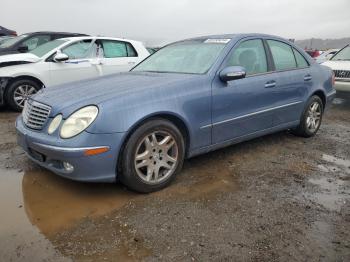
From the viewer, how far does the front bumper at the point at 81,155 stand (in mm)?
2984

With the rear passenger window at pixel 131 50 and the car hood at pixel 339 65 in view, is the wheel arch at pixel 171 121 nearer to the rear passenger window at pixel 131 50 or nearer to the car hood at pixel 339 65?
the rear passenger window at pixel 131 50

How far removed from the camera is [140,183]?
130 inches

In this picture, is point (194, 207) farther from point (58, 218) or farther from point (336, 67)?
point (336, 67)

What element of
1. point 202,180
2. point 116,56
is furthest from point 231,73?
point 116,56

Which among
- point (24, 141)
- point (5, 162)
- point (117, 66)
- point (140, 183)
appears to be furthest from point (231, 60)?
point (117, 66)

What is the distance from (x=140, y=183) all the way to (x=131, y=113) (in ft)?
2.16

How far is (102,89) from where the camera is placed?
349 cm

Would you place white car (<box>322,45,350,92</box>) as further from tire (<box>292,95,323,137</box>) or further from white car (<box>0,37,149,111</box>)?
white car (<box>0,37,149,111</box>)

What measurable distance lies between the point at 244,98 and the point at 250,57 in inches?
24.3

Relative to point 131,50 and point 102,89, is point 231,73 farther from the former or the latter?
point 131,50

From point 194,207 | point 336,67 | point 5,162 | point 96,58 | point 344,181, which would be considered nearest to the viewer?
point 194,207

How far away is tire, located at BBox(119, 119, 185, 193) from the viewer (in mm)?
3195

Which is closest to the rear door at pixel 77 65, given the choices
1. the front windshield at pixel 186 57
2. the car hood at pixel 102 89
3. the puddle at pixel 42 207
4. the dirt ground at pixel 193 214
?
the front windshield at pixel 186 57

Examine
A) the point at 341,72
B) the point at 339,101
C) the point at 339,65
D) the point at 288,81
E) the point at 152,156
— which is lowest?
the point at 339,101
